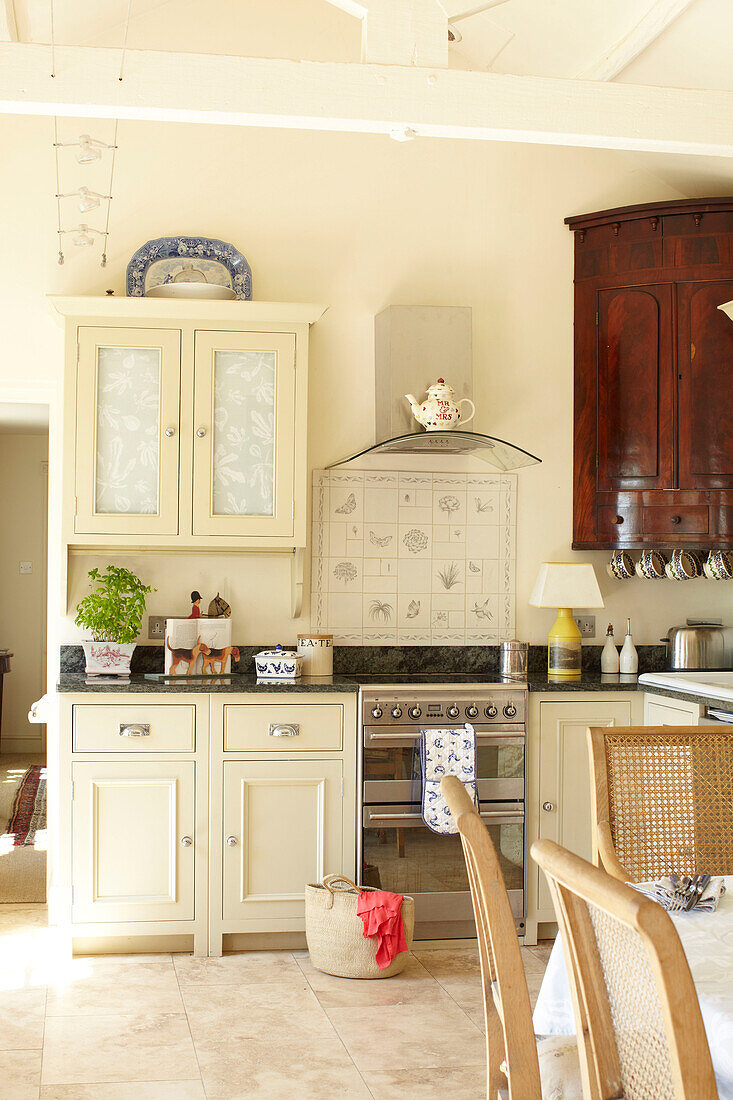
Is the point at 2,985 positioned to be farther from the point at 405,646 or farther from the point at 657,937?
the point at 657,937

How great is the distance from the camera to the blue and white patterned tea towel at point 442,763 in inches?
140

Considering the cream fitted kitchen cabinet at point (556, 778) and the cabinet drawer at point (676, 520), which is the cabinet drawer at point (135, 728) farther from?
the cabinet drawer at point (676, 520)

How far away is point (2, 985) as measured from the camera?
3.25 m

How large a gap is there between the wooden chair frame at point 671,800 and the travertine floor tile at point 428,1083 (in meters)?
0.82

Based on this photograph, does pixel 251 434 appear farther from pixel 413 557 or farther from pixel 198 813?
pixel 198 813

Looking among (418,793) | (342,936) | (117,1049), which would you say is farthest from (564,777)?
(117,1049)

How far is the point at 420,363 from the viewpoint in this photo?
404cm

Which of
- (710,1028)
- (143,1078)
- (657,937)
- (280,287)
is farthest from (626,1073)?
(280,287)

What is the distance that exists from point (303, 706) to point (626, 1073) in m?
2.39

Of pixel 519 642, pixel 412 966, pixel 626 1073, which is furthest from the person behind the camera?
pixel 519 642

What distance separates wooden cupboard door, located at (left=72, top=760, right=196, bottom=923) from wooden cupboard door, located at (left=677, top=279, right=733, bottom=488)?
2.14m

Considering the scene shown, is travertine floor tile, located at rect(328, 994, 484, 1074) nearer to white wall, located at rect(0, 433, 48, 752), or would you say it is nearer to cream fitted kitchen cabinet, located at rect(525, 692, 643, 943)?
cream fitted kitchen cabinet, located at rect(525, 692, 643, 943)

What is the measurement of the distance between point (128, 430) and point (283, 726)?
1.16 m

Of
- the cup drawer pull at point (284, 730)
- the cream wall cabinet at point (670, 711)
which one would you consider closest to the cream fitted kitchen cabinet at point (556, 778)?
the cream wall cabinet at point (670, 711)
